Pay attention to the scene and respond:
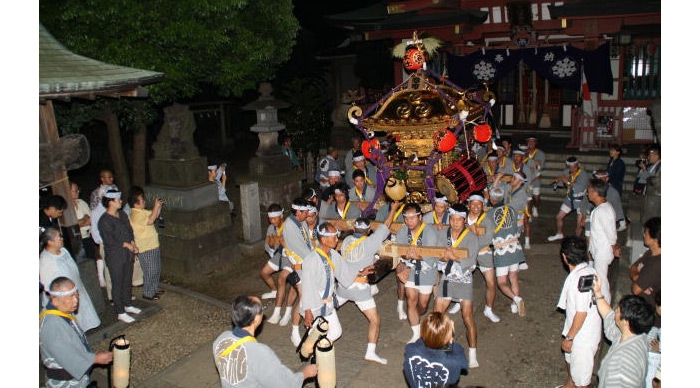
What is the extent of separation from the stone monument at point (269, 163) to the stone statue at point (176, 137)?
3.21m

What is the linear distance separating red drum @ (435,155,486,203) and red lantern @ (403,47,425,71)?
173 centimetres

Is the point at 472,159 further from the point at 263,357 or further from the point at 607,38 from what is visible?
the point at 607,38

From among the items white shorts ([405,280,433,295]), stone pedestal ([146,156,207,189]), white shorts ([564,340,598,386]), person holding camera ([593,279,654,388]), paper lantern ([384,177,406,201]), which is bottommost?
white shorts ([564,340,598,386])

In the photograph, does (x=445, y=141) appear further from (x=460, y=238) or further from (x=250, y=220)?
(x=250, y=220)

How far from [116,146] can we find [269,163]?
3510 millimetres

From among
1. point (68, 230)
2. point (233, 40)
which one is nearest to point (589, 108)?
point (233, 40)

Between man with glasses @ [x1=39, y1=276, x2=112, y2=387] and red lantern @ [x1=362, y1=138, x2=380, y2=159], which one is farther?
red lantern @ [x1=362, y1=138, x2=380, y2=159]

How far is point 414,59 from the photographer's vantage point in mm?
8961

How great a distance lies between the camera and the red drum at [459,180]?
8.57 meters

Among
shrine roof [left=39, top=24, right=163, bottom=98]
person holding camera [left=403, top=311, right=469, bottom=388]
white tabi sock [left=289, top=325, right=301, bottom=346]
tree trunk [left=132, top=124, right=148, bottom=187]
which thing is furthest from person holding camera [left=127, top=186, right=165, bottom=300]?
person holding camera [left=403, top=311, right=469, bottom=388]

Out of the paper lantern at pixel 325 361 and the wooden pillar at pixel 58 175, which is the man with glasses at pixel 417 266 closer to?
the paper lantern at pixel 325 361

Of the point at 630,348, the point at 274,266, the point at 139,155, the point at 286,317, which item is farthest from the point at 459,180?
the point at 139,155

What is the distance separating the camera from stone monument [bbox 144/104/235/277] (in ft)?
33.5

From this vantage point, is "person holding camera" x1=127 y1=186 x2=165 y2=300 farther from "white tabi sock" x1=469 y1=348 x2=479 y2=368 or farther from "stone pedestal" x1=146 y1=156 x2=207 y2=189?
"white tabi sock" x1=469 y1=348 x2=479 y2=368
